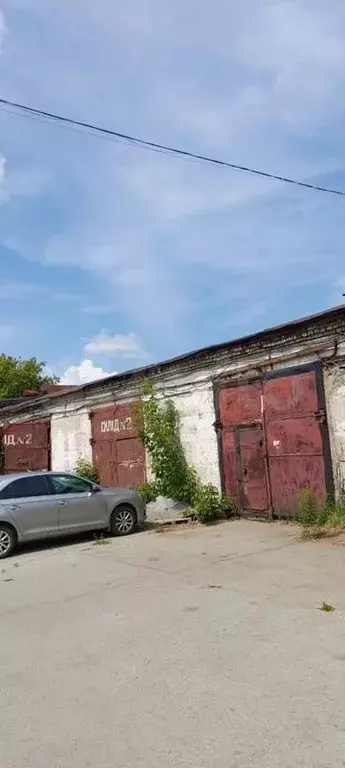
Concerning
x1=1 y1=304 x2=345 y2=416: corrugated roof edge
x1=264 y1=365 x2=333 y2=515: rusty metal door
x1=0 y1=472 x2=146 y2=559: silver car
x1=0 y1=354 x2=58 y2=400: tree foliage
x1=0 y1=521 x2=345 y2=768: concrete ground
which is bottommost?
x1=0 y1=521 x2=345 y2=768: concrete ground

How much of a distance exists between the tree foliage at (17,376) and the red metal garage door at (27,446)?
1653cm

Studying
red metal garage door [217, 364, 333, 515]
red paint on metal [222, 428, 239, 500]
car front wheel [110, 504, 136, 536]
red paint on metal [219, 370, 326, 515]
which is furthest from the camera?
red paint on metal [222, 428, 239, 500]

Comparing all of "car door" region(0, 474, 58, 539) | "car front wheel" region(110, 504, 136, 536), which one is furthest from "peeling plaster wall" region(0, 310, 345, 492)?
"car door" region(0, 474, 58, 539)

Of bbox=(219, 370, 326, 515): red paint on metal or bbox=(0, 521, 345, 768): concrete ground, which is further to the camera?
bbox=(219, 370, 326, 515): red paint on metal

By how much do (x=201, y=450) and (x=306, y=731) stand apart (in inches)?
450

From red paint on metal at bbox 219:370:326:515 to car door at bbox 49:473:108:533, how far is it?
10.2ft

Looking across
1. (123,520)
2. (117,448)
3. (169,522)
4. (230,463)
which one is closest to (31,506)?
(123,520)

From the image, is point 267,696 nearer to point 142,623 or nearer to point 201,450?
point 142,623

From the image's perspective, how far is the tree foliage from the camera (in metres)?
42.4

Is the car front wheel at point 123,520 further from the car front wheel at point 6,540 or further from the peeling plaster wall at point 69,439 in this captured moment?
the peeling plaster wall at point 69,439

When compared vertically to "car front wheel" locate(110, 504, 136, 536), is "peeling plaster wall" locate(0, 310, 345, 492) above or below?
above

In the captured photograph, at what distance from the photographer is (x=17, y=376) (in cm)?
4306

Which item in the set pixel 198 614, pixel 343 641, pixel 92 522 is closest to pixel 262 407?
pixel 92 522

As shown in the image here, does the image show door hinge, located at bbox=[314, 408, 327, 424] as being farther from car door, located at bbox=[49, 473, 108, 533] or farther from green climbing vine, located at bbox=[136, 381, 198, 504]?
car door, located at bbox=[49, 473, 108, 533]
